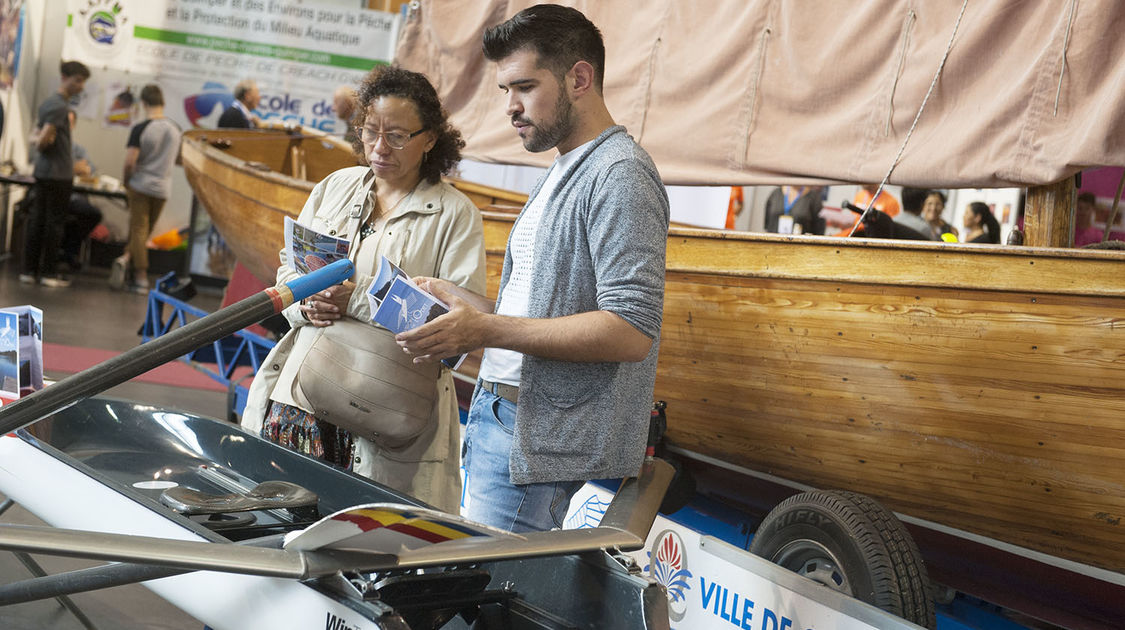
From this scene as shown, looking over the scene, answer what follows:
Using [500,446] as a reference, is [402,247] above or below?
above

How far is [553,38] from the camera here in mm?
1870

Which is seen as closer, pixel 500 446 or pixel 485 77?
pixel 500 446

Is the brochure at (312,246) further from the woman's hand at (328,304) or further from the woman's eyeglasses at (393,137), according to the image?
the woman's eyeglasses at (393,137)

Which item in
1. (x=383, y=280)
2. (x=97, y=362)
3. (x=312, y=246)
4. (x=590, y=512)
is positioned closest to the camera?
(x=383, y=280)

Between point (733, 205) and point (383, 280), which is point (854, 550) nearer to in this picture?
point (383, 280)

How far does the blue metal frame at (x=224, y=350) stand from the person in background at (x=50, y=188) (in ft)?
12.3

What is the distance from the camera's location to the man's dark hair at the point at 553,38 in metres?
1.87

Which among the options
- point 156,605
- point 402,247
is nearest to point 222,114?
point 156,605

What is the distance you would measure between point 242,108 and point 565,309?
810cm

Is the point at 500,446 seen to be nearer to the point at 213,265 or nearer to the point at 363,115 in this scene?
the point at 363,115

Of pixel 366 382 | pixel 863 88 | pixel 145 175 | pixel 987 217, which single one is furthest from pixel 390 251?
pixel 145 175

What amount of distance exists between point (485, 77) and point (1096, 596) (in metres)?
3.85

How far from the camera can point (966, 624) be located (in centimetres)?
281

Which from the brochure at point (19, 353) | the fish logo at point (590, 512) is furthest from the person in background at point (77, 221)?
the fish logo at point (590, 512)
